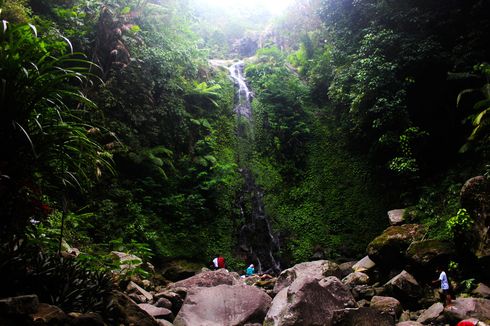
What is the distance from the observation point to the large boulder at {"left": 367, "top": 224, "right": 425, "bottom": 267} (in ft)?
29.1

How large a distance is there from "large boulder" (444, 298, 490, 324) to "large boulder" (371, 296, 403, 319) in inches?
34.3

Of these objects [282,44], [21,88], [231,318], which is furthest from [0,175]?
[282,44]

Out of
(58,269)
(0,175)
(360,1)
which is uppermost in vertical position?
(360,1)

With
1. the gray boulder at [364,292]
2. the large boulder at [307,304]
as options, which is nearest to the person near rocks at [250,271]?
the gray boulder at [364,292]

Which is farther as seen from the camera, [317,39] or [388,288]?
[317,39]

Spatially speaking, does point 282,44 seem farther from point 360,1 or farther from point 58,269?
point 58,269

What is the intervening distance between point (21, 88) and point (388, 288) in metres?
8.00

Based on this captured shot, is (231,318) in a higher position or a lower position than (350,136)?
lower

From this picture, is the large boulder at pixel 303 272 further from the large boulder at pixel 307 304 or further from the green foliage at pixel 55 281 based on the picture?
the green foliage at pixel 55 281

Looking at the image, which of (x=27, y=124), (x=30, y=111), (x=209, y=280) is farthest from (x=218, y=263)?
Answer: (x=30, y=111)

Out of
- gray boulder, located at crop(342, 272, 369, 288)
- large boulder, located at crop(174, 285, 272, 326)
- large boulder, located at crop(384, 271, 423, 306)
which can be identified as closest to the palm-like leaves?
large boulder, located at crop(174, 285, 272, 326)

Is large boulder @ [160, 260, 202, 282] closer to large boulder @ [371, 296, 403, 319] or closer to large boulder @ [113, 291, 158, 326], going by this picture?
large boulder @ [371, 296, 403, 319]

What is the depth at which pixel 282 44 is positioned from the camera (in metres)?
26.4

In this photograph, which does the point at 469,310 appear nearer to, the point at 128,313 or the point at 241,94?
the point at 128,313
